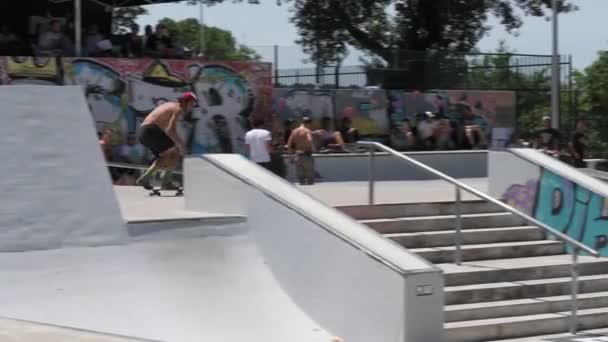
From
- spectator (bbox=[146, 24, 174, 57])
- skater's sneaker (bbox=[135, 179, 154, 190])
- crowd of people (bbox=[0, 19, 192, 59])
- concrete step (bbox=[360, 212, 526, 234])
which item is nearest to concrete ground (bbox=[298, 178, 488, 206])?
concrete step (bbox=[360, 212, 526, 234])

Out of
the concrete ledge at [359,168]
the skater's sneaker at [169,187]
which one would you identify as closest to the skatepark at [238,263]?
the skater's sneaker at [169,187]

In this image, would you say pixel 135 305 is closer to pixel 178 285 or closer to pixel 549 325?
pixel 178 285

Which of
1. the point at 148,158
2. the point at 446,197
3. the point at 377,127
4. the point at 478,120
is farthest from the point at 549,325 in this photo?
the point at 478,120

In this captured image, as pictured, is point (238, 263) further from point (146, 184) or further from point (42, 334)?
point (146, 184)

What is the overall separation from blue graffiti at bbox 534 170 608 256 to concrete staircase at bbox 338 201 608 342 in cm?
49

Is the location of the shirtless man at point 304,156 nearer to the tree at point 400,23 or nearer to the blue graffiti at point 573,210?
the blue graffiti at point 573,210

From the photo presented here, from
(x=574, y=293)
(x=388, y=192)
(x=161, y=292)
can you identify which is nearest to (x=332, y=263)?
(x=161, y=292)

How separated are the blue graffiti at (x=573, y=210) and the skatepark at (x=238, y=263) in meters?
0.73

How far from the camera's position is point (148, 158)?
19953 mm

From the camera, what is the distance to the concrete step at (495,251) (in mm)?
11570

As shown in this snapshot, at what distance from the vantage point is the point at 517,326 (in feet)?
34.1

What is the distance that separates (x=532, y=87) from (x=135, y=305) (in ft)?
66.9

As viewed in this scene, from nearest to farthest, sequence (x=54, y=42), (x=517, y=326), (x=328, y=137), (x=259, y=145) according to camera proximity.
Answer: (x=517, y=326), (x=259, y=145), (x=54, y=42), (x=328, y=137)

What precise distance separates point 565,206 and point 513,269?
2213 millimetres
